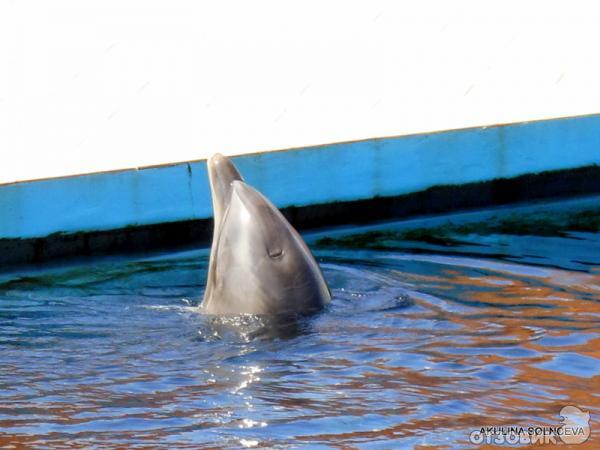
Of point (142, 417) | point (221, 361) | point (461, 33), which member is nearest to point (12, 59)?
point (461, 33)

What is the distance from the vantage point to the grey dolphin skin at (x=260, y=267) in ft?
16.1

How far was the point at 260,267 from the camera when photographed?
490cm

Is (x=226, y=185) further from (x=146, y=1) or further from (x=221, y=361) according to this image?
(x=146, y=1)

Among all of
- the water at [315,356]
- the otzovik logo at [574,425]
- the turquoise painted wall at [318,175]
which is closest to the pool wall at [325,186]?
the turquoise painted wall at [318,175]

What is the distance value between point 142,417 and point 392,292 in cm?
181

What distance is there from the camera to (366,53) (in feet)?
27.1

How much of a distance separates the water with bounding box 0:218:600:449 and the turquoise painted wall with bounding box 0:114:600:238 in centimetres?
29

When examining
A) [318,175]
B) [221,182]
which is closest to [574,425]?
[221,182]

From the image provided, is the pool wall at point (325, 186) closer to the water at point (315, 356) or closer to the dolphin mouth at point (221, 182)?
the water at point (315, 356)

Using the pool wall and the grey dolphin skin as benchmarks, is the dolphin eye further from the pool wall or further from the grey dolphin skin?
the pool wall

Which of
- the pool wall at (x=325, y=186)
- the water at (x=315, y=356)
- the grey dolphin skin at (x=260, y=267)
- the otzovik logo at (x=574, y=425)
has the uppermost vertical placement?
the pool wall at (x=325, y=186)

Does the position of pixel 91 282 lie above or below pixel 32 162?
below

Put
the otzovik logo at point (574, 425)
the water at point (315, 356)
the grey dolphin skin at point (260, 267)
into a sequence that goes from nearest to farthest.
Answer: the otzovik logo at point (574, 425)
the water at point (315, 356)
the grey dolphin skin at point (260, 267)

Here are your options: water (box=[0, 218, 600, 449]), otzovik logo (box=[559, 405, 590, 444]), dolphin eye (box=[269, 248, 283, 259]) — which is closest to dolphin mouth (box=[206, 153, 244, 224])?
dolphin eye (box=[269, 248, 283, 259])
